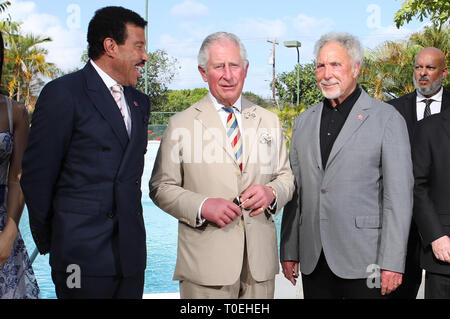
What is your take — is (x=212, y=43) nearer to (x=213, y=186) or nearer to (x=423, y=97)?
(x=213, y=186)

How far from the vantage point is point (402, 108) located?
5.00 m

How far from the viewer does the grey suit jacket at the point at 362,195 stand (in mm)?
2984

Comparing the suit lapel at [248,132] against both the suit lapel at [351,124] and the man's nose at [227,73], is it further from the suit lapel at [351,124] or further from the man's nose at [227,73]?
the suit lapel at [351,124]

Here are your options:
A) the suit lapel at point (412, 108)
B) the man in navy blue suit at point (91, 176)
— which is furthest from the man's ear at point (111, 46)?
the suit lapel at point (412, 108)

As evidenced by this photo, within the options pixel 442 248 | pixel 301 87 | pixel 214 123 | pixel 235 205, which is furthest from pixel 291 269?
pixel 301 87

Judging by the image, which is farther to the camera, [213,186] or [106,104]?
[213,186]

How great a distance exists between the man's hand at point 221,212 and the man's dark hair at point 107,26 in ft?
3.20

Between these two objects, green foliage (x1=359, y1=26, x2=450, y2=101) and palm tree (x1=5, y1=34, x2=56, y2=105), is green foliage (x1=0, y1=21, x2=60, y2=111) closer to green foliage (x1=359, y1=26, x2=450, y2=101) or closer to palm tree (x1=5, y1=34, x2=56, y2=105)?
palm tree (x1=5, y1=34, x2=56, y2=105)

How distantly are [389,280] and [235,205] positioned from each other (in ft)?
3.18

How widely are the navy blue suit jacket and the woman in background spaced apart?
0.31 meters

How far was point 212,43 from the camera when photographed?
3.03 m

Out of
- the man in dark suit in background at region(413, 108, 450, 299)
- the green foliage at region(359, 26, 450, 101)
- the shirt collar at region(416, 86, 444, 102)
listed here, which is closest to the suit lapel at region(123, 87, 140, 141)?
the man in dark suit in background at region(413, 108, 450, 299)

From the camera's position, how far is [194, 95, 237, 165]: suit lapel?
3.04 m
